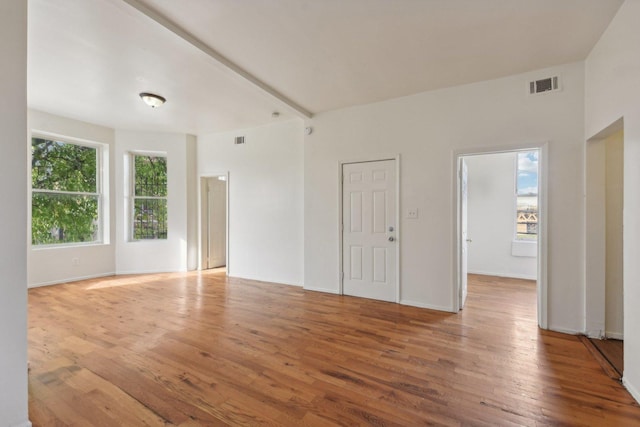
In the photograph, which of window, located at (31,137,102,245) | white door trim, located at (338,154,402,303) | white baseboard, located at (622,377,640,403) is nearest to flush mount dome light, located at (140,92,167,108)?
window, located at (31,137,102,245)

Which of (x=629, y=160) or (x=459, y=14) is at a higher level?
(x=459, y=14)

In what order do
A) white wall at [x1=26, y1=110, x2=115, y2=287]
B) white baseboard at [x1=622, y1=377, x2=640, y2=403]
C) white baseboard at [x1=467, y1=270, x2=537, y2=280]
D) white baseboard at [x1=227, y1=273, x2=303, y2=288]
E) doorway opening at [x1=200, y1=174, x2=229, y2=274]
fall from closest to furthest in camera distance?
1. white baseboard at [x1=622, y1=377, x2=640, y2=403]
2. white wall at [x1=26, y1=110, x2=115, y2=287]
3. white baseboard at [x1=227, y1=273, x2=303, y2=288]
4. white baseboard at [x1=467, y1=270, x2=537, y2=280]
5. doorway opening at [x1=200, y1=174, x2=229, y2=274]

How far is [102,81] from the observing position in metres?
3.46

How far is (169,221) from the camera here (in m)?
5.85

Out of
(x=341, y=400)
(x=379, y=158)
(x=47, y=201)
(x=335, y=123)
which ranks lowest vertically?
(x=341, y=400)

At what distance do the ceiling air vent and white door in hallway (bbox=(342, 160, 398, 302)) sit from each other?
173 cm

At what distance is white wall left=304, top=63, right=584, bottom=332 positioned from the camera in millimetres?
2969

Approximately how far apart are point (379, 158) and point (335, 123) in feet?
3.06

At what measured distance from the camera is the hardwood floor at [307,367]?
177cm

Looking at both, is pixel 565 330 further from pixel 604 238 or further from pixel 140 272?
pixel 140 272

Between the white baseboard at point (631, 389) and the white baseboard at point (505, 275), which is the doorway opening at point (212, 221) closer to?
the white baseboard at point (505, 275)

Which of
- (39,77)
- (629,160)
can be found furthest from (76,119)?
(629,160)

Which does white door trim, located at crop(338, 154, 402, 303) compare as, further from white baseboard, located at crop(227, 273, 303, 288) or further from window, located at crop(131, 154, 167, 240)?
window, located at crop(131, 154, 167, 240)

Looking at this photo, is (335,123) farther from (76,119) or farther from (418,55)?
(76,119)
